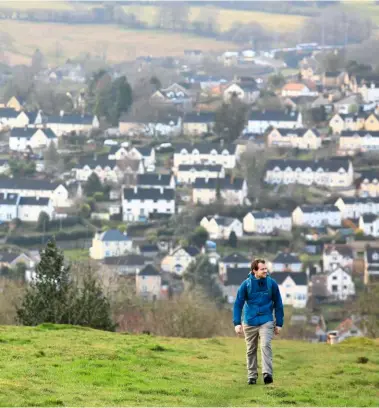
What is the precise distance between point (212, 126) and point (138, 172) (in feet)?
30.9

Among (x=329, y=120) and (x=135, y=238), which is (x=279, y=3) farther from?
(x=135, y=238)

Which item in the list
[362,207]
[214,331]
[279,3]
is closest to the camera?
[214,331]

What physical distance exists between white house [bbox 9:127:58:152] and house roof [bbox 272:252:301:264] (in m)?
24.3

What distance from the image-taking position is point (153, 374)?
12.4m

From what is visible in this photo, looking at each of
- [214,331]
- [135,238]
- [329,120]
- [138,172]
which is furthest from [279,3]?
[214,331]

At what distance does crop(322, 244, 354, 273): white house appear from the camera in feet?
171

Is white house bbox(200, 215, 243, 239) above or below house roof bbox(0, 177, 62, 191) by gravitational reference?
below

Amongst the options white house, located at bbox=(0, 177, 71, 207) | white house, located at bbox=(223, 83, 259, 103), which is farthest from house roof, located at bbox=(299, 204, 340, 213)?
white house, located at bbox=(223, 83, 259, 103)

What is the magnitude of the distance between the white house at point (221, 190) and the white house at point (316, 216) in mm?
3370

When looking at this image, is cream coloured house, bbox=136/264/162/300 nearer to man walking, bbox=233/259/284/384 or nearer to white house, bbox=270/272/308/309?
white house, bbox=270/272/308/309

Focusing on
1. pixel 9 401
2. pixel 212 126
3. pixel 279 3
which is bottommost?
pixel 9 401

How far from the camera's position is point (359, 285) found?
50469 millimetres

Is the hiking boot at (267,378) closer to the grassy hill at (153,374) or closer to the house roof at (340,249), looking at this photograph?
the grassy hill at (153,374)

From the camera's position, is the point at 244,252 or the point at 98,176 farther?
the point at 98,176
